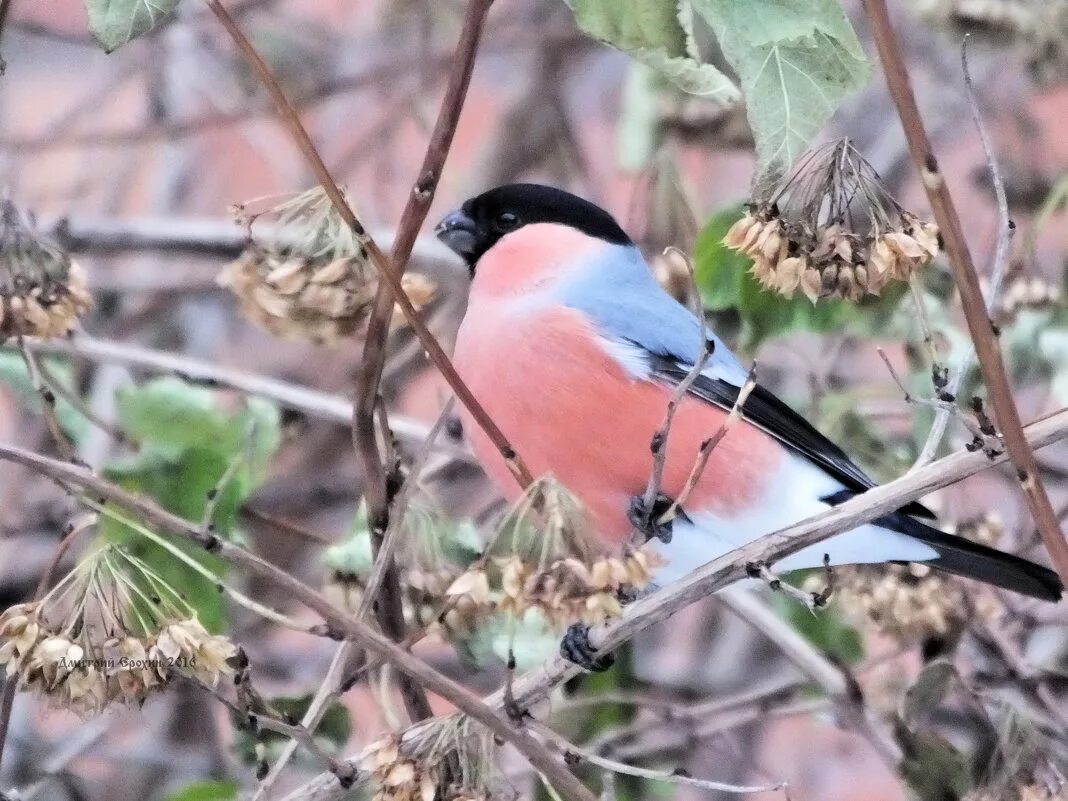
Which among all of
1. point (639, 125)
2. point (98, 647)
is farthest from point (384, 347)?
point (639, 125)

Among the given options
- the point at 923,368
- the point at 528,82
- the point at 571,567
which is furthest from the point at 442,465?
the point at 528,82

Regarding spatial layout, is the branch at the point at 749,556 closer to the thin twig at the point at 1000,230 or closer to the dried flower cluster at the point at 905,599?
the thin twig at the point at 1000,230

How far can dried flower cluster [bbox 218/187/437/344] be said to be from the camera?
0.79 metres

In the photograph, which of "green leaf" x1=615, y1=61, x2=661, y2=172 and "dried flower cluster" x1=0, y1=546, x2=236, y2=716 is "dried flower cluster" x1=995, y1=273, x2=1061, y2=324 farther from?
"dried flower cluster" x1=0, y1=546, x2=236, y2=716

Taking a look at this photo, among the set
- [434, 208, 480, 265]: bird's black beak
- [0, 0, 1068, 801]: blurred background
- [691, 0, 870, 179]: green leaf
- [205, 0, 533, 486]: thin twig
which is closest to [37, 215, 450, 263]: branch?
[0, 0, 1068, 801]: blurred background

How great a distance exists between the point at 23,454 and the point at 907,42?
1.53m

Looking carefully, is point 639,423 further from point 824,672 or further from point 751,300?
point 824,672

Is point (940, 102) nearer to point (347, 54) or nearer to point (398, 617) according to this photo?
point (347, 54)

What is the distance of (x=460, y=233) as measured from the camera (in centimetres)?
122

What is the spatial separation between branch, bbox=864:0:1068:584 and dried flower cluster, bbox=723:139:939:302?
4.7 inches

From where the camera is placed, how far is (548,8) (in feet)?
6.27

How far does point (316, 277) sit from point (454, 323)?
87 centimetres

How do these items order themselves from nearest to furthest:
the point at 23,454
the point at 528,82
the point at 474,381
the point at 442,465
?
the point at 23,454 → the point at 474,381 → the point at 442,465 → the point at 528,82

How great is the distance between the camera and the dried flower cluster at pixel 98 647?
0.62 meters
